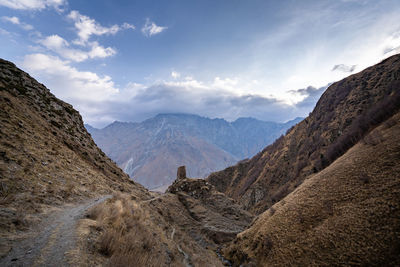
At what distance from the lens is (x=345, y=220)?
34.0 ft

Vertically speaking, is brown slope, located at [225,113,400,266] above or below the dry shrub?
below

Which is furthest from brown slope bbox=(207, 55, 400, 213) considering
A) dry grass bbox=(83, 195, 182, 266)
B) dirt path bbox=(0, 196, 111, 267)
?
dirt path bbox=(0, 196, 111, 267)

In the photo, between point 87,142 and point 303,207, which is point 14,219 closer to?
point 303,207

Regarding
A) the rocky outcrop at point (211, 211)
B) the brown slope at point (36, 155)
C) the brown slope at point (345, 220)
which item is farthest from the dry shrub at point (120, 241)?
the rocky outcrop at point (211, 211)

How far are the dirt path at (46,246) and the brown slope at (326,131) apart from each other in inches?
1285

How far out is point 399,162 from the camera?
11.1 metres

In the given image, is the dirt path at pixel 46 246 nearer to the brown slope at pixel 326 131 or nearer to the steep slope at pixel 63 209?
the steep slope at pixel 63 209

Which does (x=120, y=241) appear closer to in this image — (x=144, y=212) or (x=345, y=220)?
(x=144, y=212)

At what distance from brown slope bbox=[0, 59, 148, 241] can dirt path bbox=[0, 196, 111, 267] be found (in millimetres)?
798

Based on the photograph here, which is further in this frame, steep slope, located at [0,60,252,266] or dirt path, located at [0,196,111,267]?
steep slope, located at [0,60,252,266]

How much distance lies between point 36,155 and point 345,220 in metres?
21.5

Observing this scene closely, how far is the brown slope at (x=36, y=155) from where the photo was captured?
28.0ft

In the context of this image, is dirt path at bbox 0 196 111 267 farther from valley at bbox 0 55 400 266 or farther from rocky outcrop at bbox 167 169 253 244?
rocky outcrop at bbox 167 169 253 244

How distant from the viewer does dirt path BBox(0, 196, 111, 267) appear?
4652 millimetres
